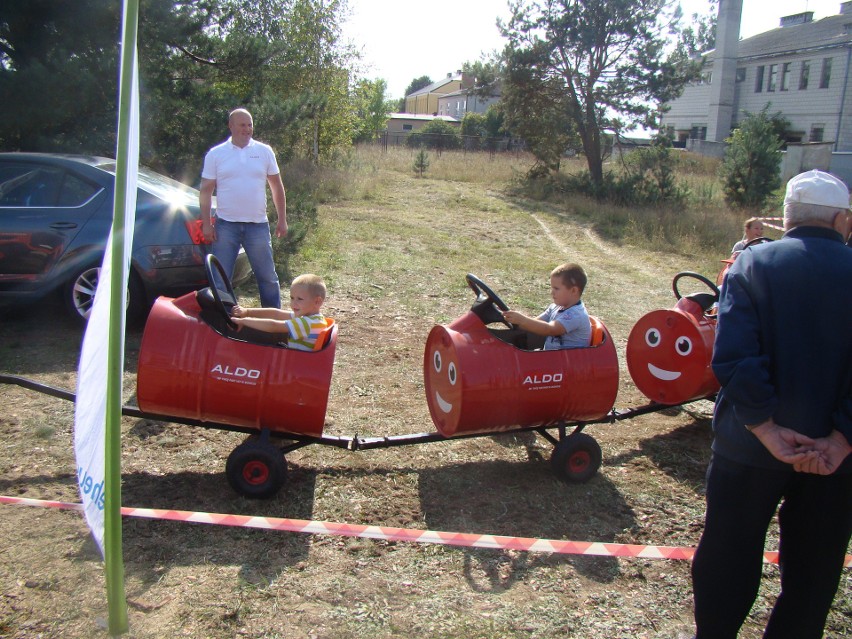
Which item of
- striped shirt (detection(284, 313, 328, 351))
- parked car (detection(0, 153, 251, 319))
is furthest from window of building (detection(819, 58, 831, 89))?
striped shirt (detection(284, 313, 328, 351))

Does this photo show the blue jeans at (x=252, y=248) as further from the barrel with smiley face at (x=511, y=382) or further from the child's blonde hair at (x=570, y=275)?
the child's blonde hair at (x=570, y=275)

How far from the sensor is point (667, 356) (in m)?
4.58

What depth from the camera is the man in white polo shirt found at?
511 cm

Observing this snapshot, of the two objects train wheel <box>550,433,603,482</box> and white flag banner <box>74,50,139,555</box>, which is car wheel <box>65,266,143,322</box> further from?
white flag banner <box>74,50,139,555</box>

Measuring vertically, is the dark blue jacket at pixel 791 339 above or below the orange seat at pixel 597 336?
above

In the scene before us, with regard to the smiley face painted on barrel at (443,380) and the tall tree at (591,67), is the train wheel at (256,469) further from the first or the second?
the tall tree at (591,67)

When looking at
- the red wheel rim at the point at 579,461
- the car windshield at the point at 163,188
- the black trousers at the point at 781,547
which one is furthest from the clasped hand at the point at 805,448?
the car windshield at the point at 163,188

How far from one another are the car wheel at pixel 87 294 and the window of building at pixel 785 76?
152ft

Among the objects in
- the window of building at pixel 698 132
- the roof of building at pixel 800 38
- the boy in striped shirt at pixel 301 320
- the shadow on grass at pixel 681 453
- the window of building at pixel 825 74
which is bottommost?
→ the shadow on grass at pixel 681 453

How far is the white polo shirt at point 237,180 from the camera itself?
16.7 ft

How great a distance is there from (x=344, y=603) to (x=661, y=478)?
7.08 feet

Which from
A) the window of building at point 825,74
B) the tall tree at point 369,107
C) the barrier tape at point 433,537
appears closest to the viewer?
the barrier tape at point 433,537

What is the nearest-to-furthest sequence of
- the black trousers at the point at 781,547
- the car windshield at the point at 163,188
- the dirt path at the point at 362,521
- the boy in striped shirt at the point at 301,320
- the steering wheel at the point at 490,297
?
the black trousers at the point at 781,547 < the dirt path at the point at 362,521 < the boy in striped shirt at the point at 301,320 < the steering wheel at the point at 490,297 < the car windshield at the point at 163,188

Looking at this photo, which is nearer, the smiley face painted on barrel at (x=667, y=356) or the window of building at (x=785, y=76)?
the smiley face painted on barrel at (x=667, y=356)
